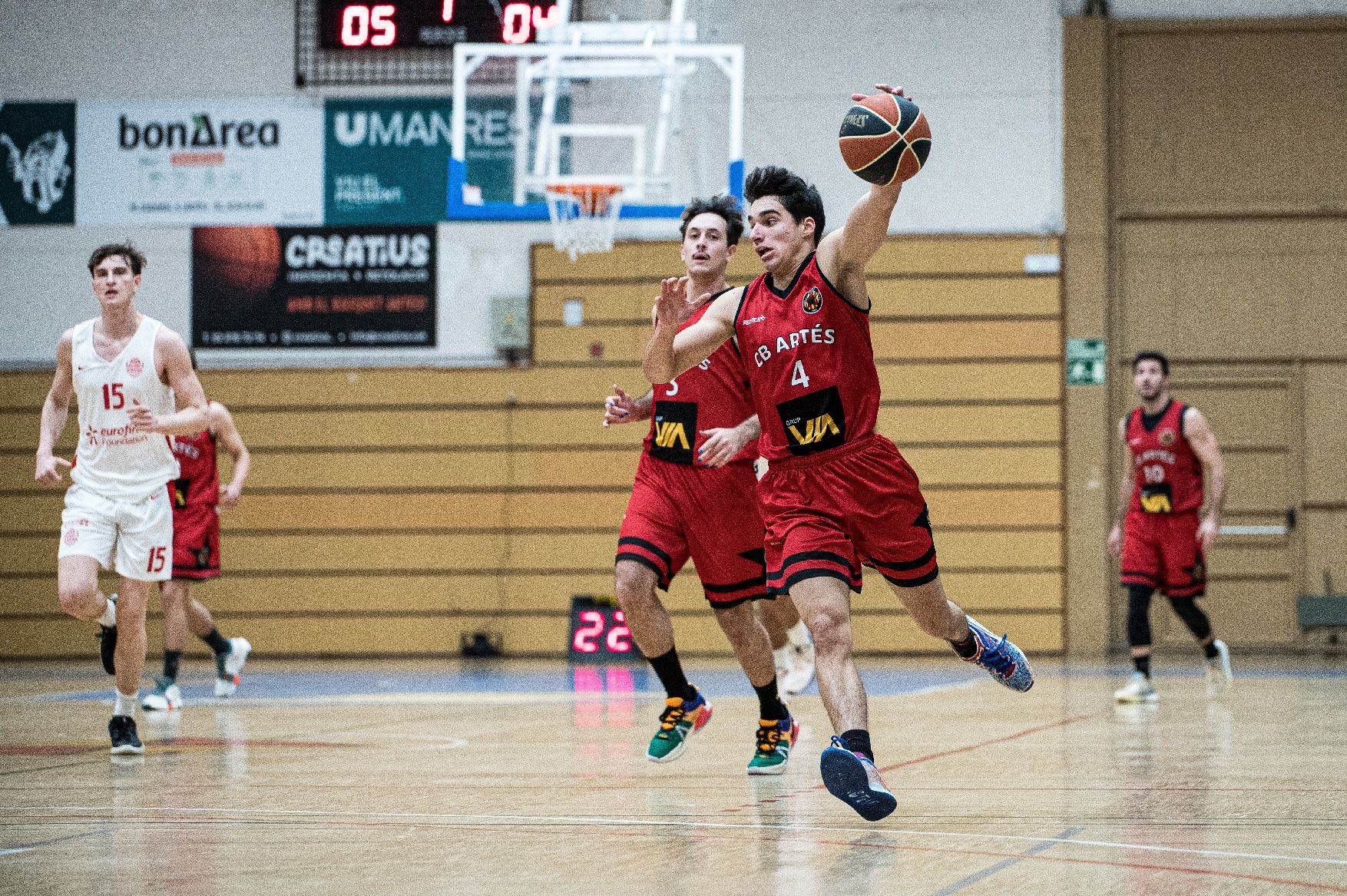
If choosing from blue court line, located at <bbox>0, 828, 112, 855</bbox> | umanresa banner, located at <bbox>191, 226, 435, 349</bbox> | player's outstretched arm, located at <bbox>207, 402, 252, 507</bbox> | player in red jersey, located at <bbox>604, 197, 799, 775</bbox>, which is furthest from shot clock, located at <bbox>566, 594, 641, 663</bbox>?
blue court line, located at <bbox>0, 828, 112, 855</bbox>

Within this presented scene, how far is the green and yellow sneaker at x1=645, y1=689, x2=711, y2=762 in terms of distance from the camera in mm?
5523

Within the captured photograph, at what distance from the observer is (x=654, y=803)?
15.2 ft

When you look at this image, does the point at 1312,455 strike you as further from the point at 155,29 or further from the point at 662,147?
the point at 155,29

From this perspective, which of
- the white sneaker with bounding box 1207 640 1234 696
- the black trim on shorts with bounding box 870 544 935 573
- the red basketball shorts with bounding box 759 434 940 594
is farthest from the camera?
the white sneaker with bounding box 1207 640 1234 696

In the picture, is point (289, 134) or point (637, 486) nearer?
point (637, 486)

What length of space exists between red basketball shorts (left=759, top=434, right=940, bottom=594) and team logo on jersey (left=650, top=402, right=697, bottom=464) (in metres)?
1.10

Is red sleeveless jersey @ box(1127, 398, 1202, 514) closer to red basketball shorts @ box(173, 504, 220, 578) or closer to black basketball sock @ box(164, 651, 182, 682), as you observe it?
red basketball shorts @ box(173, 504, 220, 578)

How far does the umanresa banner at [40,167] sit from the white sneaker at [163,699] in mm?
7629

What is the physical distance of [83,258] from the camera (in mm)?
14969

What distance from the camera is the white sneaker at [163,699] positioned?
8609 mm

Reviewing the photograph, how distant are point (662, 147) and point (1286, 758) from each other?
323 inches

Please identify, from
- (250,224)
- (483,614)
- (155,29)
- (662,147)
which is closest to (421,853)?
(662,147)

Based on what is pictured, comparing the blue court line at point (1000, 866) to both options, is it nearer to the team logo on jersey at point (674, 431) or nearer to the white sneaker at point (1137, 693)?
the team logo on jersey at point (674, 431)

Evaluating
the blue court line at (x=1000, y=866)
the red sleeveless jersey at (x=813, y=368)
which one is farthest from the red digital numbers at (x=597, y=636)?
the blue court line at (x=1000, y=866)
